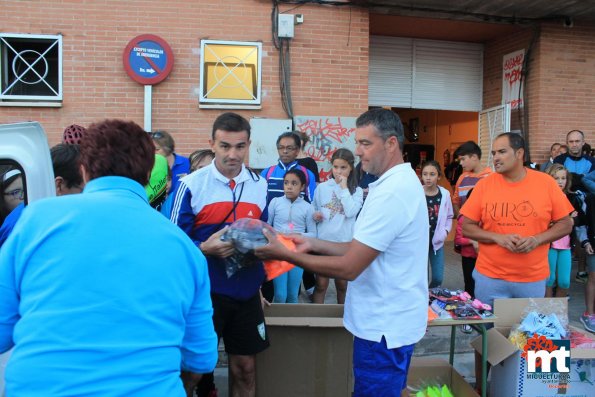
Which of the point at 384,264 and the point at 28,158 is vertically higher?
the point at 28,158

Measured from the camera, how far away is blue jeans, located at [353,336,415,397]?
8.05ft

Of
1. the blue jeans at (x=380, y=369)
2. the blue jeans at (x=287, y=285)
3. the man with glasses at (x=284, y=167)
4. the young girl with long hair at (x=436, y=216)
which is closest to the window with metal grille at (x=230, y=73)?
the man with glasses at (x=284, y=167)

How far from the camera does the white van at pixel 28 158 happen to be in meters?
1.89

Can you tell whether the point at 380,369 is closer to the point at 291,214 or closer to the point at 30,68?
the point at 291,214

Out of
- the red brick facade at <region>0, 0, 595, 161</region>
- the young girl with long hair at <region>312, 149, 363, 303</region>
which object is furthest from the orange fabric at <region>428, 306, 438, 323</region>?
the red brick facade at <region>0, 0, 595, 161</region>

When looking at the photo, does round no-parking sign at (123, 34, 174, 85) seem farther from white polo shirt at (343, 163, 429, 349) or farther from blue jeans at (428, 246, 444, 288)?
white polo shirt at (343, 163, 429, 349)

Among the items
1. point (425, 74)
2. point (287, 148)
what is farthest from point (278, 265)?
point (425, 74)

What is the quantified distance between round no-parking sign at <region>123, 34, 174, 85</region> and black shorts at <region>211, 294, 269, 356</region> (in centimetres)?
527

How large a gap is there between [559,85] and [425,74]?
2.38 m

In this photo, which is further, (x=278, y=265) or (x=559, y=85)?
(x=559, y=85)

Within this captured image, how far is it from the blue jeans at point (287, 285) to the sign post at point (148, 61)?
3556mm

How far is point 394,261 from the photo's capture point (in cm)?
246

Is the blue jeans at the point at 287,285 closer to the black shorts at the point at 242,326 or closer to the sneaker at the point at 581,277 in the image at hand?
the black shorts at the point at 242,326

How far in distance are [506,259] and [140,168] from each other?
9.98 ft
